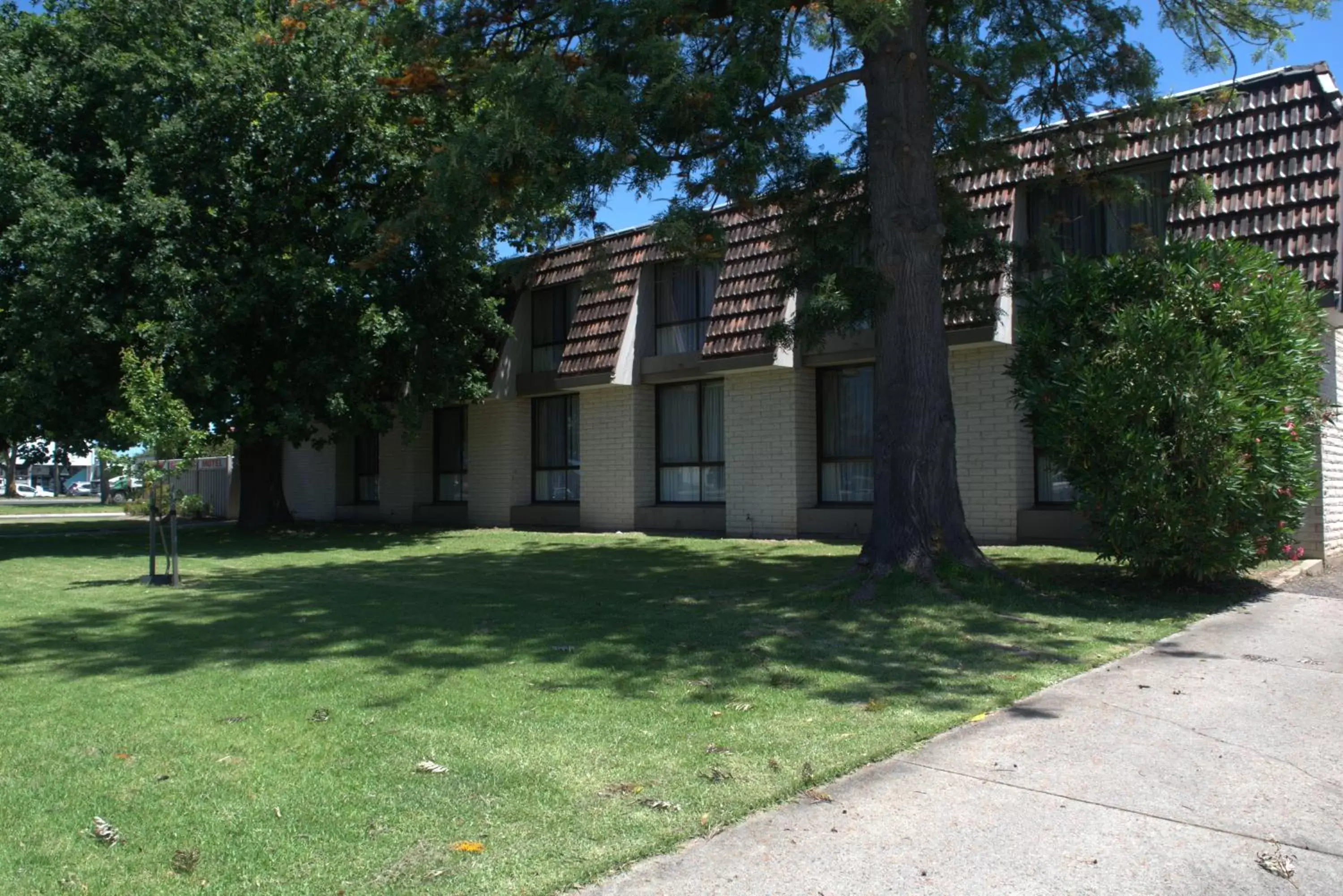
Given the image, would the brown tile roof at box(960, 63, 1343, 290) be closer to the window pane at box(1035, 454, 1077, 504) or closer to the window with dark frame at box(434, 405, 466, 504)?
the window pane at box(1035, 454, 1077, 504)

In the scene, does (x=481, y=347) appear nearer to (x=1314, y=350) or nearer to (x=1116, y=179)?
(x=1116, y=179)

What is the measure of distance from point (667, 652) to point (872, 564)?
3.47 metres

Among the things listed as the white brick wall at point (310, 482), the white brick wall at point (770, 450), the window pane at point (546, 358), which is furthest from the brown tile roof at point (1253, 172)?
the white brick wall at point (310, 482)

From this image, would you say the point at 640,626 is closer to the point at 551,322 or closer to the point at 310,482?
the point at 551,322

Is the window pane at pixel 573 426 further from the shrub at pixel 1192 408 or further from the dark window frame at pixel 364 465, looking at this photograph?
the shrub at pixel 1192 408

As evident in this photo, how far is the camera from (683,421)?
20141mm

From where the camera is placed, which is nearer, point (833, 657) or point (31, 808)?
point (31, 808)

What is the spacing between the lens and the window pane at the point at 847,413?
17.5m

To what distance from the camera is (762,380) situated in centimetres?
1816

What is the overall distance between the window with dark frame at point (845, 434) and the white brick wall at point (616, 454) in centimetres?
380

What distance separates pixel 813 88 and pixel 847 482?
303 inches

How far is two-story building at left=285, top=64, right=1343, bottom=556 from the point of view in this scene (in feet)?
42.5

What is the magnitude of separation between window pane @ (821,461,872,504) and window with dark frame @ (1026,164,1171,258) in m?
4.65

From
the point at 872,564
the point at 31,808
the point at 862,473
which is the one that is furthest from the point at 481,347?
the point at 31,808
